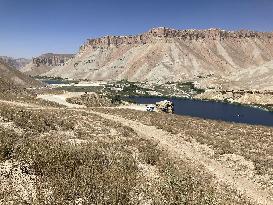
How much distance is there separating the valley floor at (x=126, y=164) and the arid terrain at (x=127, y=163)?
0.03 meters

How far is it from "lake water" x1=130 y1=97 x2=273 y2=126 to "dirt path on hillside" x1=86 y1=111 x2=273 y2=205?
2881 inches

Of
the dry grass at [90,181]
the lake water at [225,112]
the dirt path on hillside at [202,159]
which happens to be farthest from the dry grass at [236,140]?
the lake water at [225,112]

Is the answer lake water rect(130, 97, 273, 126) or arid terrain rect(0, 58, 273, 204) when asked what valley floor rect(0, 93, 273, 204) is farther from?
lake water rect(130, 97, 273, 126)

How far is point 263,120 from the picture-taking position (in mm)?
108688

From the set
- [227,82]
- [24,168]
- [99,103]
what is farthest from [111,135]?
[227,82]

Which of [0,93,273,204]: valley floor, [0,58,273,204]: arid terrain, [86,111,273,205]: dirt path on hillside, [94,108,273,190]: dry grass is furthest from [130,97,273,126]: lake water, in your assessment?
[86,111,273,205]: dirt path on hillside

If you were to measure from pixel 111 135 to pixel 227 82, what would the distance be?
163m

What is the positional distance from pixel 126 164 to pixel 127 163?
299 millimetres

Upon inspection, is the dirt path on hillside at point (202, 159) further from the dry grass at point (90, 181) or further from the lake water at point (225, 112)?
→ the lake water at point (225, 112)

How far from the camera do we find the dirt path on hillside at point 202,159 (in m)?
20.5

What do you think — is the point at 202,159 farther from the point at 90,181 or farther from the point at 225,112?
the point at 225,112

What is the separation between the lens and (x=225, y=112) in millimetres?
122312

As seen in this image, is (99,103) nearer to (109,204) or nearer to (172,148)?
(172,148)

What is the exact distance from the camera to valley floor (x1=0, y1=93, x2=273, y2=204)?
11867mm
